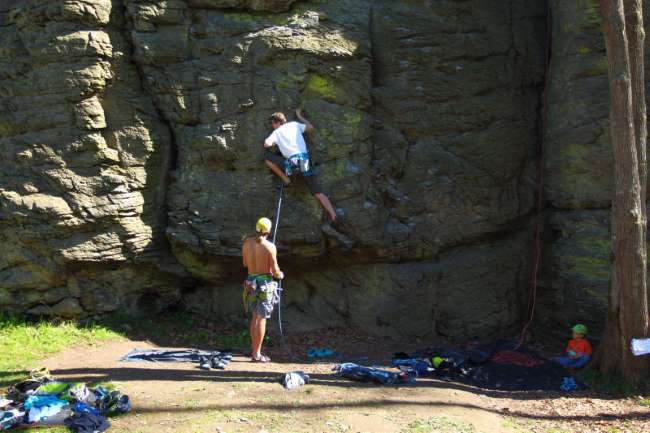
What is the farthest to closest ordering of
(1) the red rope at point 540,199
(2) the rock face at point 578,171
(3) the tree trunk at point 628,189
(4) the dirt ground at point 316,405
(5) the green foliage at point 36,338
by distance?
(1) the red rope at point 540,199, (2) the rock face at point 578,171, (5) the green foliage at point 36,338, (3) the tree trunk at point 628,189, (4) the dirt ground at point 316,405

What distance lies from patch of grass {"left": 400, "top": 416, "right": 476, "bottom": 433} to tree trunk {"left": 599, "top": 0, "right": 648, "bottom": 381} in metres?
3.15

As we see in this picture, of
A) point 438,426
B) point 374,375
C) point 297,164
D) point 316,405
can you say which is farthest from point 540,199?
point 316,405

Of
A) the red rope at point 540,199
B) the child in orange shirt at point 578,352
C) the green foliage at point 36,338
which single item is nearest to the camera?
the green foliage at point 36,338

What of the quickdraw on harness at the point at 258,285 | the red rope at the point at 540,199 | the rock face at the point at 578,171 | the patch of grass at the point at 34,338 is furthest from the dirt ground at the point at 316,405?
the red rope at the point at 540,199

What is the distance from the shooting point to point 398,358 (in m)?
9.27

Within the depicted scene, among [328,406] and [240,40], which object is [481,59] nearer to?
[240,40]

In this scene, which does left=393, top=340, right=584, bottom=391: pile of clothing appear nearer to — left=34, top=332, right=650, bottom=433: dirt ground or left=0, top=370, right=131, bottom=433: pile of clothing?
left=34, top=332, right=650, bottom=433: dirt ground

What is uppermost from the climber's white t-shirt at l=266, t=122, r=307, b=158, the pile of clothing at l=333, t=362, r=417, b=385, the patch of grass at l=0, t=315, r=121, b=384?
the climber's white t-shirt at l=266, t=122, r=307, b=158

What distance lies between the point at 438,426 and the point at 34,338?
6256 mm

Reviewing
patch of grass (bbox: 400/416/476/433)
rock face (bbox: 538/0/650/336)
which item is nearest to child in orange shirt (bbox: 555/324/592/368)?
rock face (bbox: 538/0/650/336)

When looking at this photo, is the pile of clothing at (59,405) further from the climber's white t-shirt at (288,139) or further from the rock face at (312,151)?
the climber's white t-shirt at (288,139)

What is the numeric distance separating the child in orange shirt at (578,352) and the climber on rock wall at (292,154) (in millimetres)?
4347

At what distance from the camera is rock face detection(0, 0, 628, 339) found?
9.70 m

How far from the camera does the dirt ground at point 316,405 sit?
661cm
